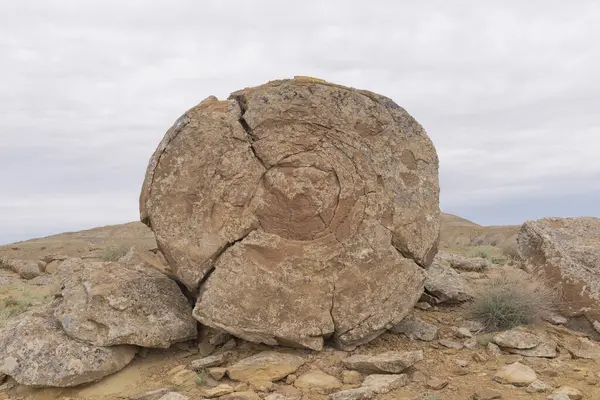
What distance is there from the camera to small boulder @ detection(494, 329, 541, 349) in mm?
5969

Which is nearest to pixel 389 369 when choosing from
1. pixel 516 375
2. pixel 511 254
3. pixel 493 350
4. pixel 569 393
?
pixel 516 375

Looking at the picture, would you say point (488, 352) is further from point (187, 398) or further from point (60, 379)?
point (60, 379)

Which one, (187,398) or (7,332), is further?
(7,332)

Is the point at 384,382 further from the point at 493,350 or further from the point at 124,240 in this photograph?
the point at 124,240

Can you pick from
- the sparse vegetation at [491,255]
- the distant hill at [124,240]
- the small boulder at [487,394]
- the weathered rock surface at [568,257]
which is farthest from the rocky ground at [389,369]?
the distant hill at [124,240]

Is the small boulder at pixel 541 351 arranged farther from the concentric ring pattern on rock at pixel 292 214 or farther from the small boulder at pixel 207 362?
the small boulder at pixel 207 362

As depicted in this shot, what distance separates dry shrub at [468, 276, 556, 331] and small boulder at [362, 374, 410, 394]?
1.78 meters

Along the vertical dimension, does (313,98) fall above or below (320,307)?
above

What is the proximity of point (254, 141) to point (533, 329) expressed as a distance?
12.0ft

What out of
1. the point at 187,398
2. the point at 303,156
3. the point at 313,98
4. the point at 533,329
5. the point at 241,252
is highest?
the point at 313,98

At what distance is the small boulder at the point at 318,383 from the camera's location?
16.9 ft

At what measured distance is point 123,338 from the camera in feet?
19.1

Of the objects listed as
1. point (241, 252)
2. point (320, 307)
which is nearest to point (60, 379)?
point (241, 252)

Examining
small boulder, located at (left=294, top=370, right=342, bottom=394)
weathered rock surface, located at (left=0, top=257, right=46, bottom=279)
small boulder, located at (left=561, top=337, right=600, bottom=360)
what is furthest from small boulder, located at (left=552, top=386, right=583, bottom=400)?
weathered rock surface, located at (left=0, top=257, right=46, bottom=279)
